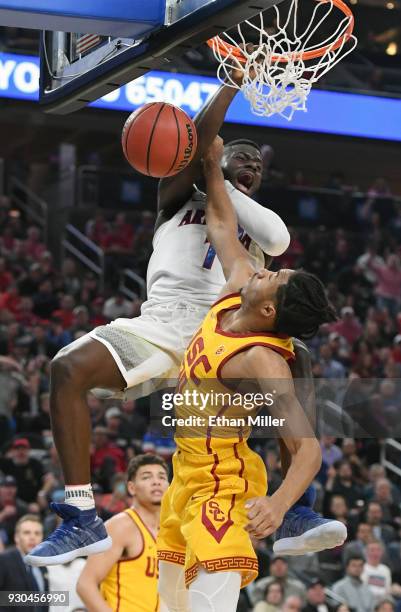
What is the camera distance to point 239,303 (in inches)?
176

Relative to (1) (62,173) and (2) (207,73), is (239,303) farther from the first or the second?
(1) (62,173)

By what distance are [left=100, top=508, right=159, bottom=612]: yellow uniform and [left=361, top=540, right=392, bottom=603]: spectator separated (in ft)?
10.9

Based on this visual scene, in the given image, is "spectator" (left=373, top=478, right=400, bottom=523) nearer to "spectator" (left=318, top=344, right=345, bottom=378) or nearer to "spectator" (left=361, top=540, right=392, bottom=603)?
"spectator" (left=361, top=540, right=392, bottom=603)

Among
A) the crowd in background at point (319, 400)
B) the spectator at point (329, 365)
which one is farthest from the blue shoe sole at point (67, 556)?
the spectator at point (329, 365)

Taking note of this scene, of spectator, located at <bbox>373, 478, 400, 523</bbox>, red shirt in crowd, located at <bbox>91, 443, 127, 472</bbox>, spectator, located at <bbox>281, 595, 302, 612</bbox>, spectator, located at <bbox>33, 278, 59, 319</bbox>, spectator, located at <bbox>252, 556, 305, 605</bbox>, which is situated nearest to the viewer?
spectator, located at <bbox>281, 595, 302, 612</bbox>

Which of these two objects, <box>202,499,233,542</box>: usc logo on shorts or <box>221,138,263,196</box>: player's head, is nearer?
<box>202,499,233,542</box>: usc logo on shorts

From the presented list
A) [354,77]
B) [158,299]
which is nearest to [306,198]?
[354,77]

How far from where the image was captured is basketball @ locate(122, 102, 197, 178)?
4.48 m

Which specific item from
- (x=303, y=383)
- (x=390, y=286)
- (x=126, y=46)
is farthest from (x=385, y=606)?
(x=390, y=286)

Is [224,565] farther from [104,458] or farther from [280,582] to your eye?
[104,458]

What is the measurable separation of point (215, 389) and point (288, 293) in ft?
1.50

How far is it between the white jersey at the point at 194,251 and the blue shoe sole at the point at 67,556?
1.01m

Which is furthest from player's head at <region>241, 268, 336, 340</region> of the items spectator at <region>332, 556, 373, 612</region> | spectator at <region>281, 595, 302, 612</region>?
spectator at <region>332, 556, 373, 612</region>

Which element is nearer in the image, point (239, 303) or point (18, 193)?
point (239, 303)
